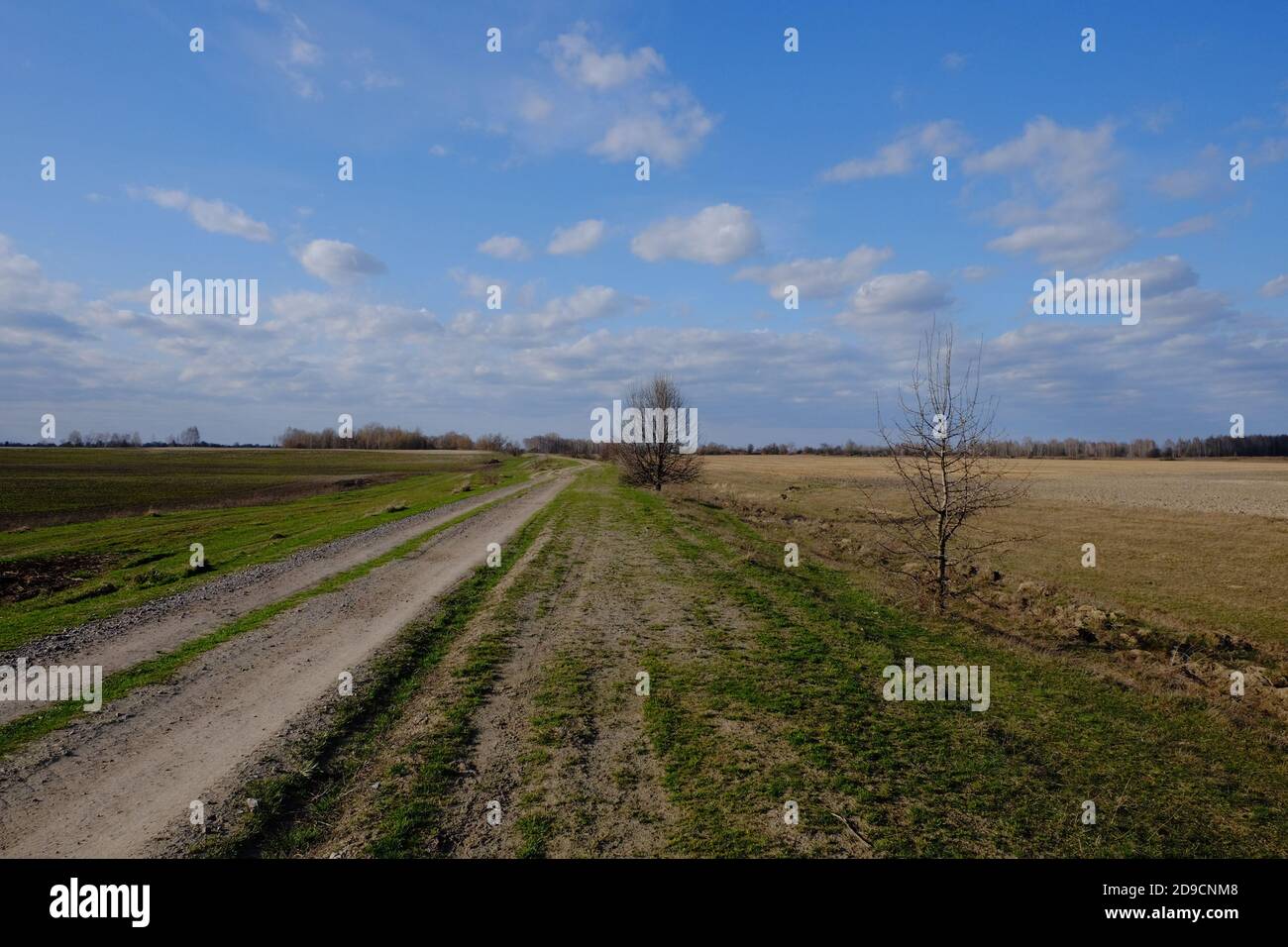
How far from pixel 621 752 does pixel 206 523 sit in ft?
126

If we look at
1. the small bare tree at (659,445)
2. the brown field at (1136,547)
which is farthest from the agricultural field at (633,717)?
the small bare tree at (659,445)

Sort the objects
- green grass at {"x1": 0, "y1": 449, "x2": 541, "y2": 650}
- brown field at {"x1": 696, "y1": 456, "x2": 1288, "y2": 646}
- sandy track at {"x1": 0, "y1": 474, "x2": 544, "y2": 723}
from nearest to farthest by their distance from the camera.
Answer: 1. sandy track at {"x1": 0, "y1": 474, "x2": 544, "y2": 723}
2. green grass at {"x1": 0, "y1": 449, "x2": 541, "y2": 650}
3. brown field at {"x1": 696, "y1": 456, "x2": 1288, "y2": 646}

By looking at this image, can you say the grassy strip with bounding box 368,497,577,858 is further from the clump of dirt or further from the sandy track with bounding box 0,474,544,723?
the clump of dirt

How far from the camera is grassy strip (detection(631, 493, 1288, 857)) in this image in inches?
235

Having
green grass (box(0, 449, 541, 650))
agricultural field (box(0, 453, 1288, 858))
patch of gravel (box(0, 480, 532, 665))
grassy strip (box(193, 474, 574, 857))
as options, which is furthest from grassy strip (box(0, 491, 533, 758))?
green grass (box(0, 449, 541, 650))

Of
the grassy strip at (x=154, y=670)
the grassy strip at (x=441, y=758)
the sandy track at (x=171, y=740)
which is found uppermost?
the grassy strip at (x=154, y=670)

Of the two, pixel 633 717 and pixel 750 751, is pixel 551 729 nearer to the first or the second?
pixel 633 717

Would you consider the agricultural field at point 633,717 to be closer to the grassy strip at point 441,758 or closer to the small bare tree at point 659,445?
the grassy strip at point 441,758

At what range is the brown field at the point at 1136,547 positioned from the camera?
18.2m

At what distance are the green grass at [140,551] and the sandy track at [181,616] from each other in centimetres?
75

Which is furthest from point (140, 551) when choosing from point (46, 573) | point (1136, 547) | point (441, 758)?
point (1136, 547)

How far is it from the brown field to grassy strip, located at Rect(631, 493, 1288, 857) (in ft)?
24.6
